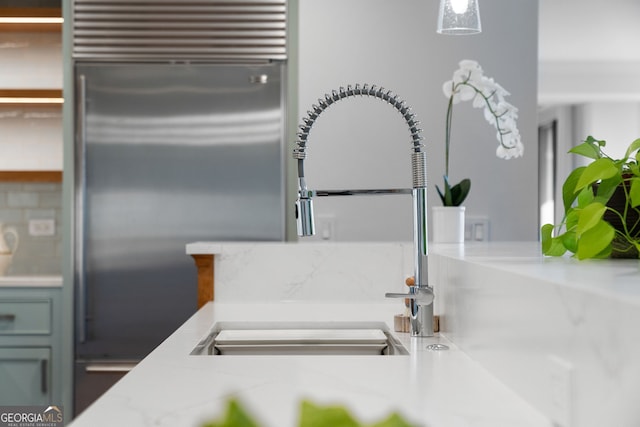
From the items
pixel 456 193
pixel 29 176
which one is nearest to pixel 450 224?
pixel 456 193

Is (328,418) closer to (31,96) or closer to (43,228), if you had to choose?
(31,96)

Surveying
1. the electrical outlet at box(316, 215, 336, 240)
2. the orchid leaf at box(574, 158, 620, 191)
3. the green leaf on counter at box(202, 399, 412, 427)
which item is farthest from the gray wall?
the green leaf on counter at box(202, 399, 412, 427)

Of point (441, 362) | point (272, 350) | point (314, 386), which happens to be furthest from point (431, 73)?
point (314, 386)

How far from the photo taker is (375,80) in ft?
11.2

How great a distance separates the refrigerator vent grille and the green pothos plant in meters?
2.33

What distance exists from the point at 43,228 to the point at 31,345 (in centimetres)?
79

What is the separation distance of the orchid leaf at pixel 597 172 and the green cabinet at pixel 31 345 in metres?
2.78

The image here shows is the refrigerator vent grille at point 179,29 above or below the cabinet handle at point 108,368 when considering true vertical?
above

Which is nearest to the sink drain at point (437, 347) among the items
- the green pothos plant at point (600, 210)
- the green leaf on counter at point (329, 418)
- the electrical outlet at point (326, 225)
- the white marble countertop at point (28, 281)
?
the green pothos plant at point (600, 210)

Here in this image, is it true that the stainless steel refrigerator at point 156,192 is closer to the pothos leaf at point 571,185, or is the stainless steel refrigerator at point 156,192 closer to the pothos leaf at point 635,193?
the pothos leaf at point 571,185

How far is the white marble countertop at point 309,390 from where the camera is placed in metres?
0.98

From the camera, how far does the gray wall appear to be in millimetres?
3406

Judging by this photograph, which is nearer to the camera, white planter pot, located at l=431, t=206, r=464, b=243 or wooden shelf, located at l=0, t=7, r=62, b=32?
white planter pot, located at l=431, t=206, r=464, b=243

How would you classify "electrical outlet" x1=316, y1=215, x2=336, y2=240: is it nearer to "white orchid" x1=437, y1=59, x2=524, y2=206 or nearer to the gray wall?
the gray wall
